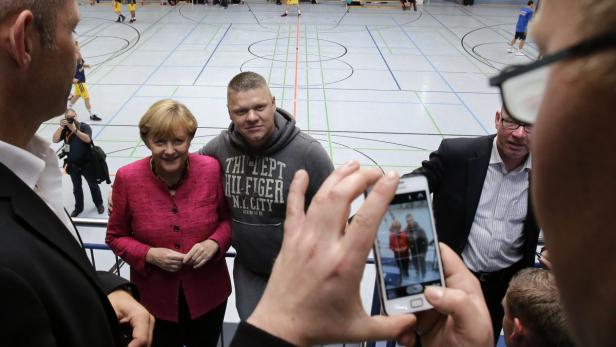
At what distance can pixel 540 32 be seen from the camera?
64cm

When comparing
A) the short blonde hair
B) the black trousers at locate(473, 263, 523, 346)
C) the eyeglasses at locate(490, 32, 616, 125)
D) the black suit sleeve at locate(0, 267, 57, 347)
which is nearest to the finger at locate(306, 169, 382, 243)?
the eyeglasses at locate(490, 32, 616, 125)

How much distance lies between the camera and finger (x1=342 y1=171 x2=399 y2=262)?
0.87 m

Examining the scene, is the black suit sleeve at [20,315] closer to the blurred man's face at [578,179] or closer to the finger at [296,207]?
the finger at [296,207]

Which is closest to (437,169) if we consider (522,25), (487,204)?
(487,204)

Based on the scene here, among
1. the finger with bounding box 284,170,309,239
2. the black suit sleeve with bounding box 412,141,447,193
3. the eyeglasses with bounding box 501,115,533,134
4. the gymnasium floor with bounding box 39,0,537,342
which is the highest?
the finger with bounding box 284,170,309,239

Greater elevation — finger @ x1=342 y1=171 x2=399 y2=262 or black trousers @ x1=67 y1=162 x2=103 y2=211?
finger @ x1=342 y1=171 x2=399 y2=262

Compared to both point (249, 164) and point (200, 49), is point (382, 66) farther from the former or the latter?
point (249, 164)

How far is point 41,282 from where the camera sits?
3.81 feet

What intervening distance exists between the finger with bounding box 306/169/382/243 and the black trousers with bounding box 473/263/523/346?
272cm

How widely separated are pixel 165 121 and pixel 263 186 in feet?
2.57

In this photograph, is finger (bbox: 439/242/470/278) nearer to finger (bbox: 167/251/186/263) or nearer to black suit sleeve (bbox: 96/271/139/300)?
black suit sleeve (bbox: 96/271/139/300)

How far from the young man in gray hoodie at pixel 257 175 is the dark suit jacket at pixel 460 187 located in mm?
874

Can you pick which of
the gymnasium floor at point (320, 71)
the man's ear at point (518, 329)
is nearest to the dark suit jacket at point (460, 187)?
the man's ear at point (518, 329)

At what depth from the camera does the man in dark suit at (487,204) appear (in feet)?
10.3
